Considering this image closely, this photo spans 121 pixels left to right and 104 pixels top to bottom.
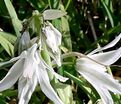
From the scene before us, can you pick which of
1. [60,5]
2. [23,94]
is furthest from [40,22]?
[60,5]

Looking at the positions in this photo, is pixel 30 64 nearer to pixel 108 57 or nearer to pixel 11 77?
pixel 11 77

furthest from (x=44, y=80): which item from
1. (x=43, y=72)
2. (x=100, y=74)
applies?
(x=100, y=74)

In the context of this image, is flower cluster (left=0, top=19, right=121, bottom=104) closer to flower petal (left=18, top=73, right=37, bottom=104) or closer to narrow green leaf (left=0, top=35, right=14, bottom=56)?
flower petal (left=18, top=73, right=37, bottom=104)

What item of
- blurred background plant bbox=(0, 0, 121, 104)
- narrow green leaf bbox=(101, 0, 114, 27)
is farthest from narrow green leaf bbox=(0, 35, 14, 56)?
narrow green leaf bbox=(101, 0, 114, 27)

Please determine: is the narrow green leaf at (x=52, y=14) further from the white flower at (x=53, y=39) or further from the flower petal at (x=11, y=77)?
the flower petal at (x=11, y=77)

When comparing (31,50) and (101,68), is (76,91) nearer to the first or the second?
(101,68)

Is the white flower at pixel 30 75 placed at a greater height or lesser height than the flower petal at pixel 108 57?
greater

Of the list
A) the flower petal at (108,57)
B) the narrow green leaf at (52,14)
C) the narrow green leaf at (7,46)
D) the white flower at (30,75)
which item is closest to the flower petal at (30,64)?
the white flower at (30,75)
